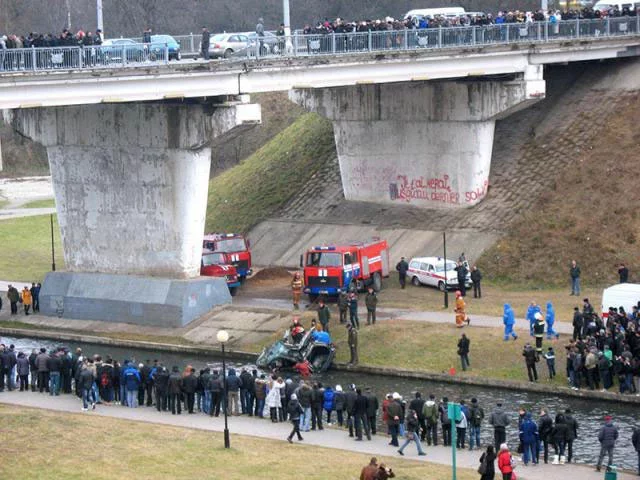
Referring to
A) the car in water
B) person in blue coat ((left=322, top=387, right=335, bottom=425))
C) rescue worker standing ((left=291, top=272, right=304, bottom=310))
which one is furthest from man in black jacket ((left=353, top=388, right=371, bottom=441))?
the car in water

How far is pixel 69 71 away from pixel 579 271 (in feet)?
63.9

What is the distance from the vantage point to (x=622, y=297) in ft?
160

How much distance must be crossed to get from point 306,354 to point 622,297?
9.50 m

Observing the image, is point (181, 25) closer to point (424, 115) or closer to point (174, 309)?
point (424, 115)

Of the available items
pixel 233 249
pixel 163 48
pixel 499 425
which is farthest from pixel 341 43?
pixel 499 425

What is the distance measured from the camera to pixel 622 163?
6500 cm

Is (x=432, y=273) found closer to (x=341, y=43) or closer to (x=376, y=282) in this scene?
(x=376, y=282)

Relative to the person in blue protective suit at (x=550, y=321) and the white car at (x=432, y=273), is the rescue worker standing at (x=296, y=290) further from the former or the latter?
the person in blue protective suit at (x=550, y=321)

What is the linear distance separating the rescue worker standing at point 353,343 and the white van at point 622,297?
24.1 ft

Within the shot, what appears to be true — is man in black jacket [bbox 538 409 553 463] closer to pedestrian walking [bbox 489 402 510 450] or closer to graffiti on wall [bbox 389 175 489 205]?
pedestrian walking [bbox 489 402 510 450]

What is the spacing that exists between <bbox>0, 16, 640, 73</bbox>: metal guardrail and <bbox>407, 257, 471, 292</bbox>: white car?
7726 millimetres

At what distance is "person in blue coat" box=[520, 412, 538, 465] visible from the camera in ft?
122

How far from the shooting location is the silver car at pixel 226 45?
184ft

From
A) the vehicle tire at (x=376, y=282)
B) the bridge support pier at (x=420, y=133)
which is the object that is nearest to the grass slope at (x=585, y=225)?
the bridge support pier at (x=420, y=133)
